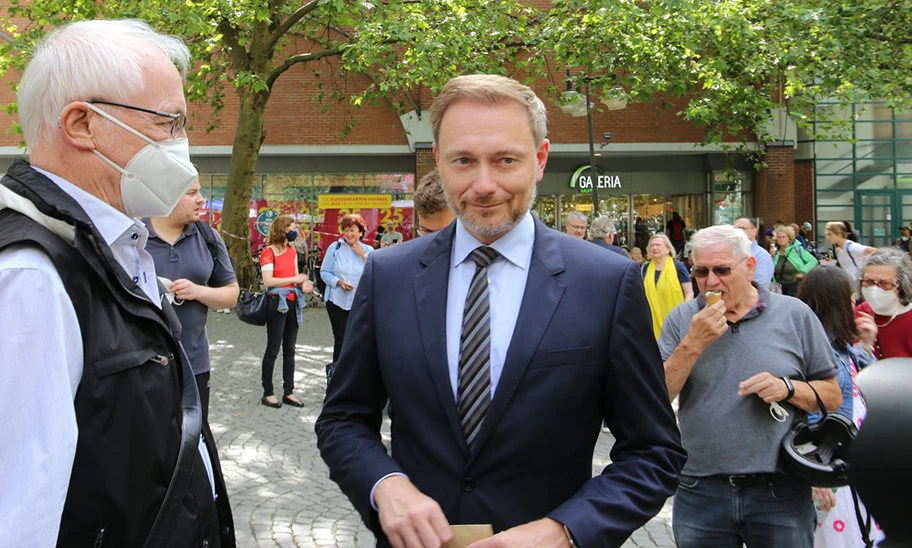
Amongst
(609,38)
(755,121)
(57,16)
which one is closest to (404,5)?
(609,38)

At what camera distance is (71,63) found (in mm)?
1803

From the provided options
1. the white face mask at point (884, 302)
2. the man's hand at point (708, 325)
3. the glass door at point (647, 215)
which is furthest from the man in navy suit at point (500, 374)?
the glass door at point (647, 215)

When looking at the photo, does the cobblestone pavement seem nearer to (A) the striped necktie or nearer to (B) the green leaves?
(A) the striped necktie

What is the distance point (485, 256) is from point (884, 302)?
156 inches

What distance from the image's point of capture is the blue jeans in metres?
3.03

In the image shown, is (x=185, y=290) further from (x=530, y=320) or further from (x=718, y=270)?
(x=530, y=320)

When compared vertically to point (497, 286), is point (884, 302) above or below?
below

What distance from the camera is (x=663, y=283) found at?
333 inches

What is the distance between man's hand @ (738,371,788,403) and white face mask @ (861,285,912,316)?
2.41m

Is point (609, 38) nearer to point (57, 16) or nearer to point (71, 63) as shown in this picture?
point (57, 16)

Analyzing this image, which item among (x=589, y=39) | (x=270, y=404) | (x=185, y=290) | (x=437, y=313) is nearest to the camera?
(x=437, y=313)

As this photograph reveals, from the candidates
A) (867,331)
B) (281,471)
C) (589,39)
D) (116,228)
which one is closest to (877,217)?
(589,39)

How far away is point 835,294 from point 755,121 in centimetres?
1599

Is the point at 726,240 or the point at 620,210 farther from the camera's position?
the point at 620,210
